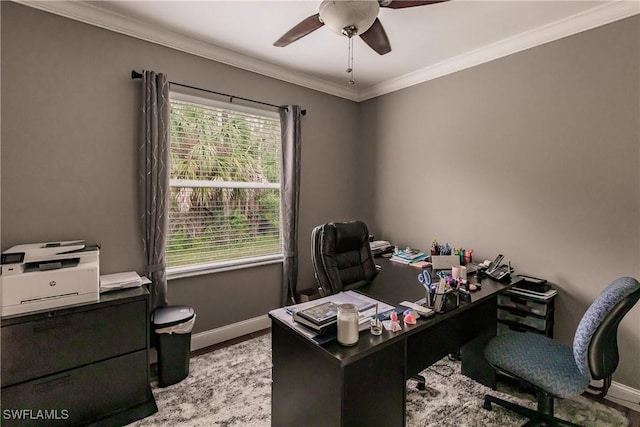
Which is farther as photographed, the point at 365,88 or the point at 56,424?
the point at 365,88

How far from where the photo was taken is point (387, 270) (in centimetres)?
247

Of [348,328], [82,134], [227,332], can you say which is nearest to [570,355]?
[348,328]

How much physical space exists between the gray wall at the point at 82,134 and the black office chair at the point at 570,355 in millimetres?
2262

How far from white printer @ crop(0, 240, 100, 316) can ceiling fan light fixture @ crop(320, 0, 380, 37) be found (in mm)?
1930

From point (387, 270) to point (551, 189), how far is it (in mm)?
1413

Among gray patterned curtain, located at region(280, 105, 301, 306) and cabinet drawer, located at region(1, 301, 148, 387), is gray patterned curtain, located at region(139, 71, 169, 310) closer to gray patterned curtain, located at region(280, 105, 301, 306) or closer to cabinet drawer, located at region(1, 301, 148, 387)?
cabinet drawer, located at region(1, 301, 148, 387)

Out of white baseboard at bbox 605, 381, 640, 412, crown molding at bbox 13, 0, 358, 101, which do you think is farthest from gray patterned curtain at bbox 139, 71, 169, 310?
white baseboard at bbox 605, 381, 640, 412

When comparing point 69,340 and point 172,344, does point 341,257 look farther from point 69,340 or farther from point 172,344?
point 69,340

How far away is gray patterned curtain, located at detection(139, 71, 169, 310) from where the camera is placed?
2270 millimetres

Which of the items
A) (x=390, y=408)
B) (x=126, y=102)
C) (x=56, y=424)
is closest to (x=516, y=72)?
(x=390, y=408)

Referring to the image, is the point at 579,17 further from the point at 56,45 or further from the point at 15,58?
the point at 15,58

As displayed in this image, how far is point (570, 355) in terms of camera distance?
1.66 metres

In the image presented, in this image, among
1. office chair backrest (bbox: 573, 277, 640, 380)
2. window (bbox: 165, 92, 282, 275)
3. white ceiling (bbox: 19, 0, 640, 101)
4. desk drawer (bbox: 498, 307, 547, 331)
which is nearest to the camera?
office chair backrest (bbox: 573, 277, 640, 380)

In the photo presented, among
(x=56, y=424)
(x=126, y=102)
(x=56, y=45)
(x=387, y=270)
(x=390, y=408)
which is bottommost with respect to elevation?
(x=56, y=424)
